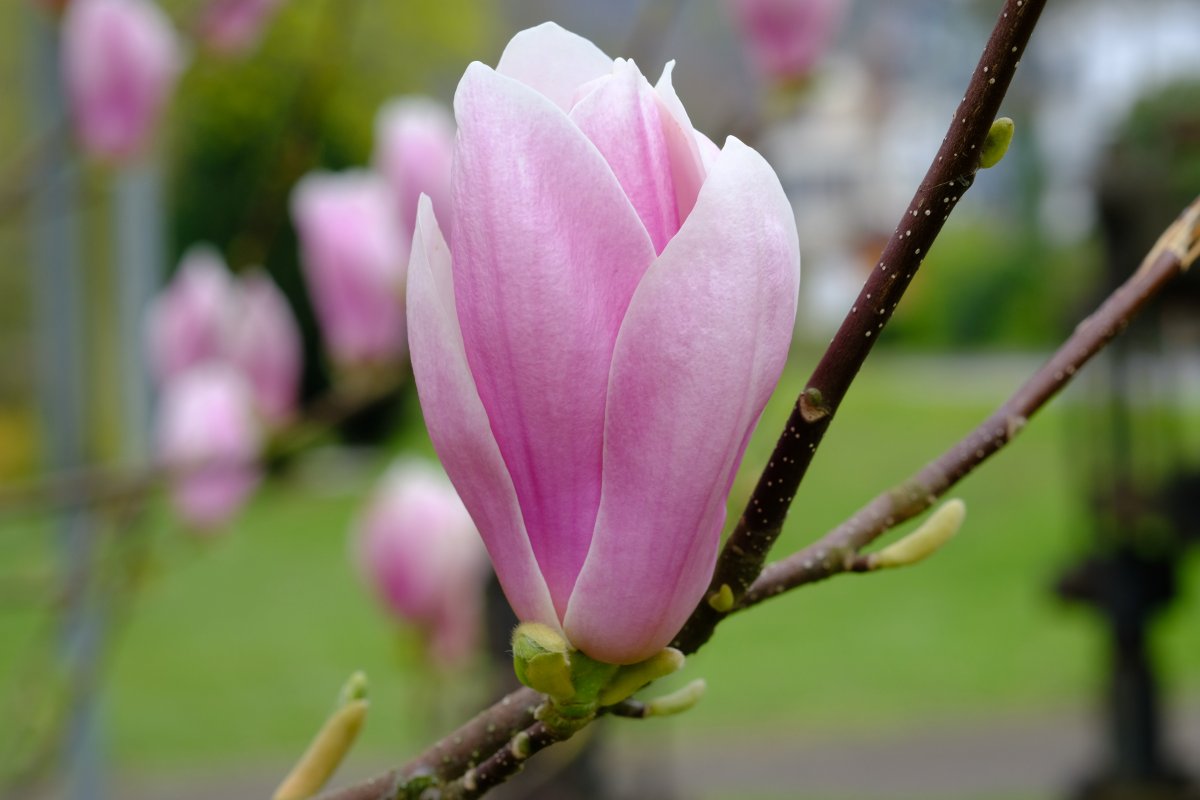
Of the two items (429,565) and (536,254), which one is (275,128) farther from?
(536,254)

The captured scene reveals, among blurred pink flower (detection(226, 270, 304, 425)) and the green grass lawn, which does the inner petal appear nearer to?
blurred pink flower (detection(226, 270, 304, 425))

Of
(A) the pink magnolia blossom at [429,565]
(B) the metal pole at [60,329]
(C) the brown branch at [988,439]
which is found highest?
(B) the metal pole at [60,329]

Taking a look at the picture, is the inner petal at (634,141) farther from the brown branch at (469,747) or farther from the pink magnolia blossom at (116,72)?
the pink magnolia blossom at (116,72)

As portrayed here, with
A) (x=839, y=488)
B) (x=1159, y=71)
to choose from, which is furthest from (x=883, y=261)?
(x=839, y=488)

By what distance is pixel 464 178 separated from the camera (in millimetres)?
272

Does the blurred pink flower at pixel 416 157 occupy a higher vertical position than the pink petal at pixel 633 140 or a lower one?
higher

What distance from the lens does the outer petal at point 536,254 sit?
27 cm

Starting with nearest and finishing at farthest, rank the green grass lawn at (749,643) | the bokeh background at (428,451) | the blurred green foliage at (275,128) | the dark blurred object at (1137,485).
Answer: the bokeh background at (428,451) → the dark blurred object at (1137,485) → the green grass lawn at (749,643) → the blurred green foliage at (275,128)

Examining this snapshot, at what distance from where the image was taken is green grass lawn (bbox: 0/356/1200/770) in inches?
161

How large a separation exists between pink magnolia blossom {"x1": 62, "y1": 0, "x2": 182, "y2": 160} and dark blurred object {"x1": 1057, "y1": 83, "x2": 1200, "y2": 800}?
4.60 ft

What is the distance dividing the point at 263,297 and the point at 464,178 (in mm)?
1076

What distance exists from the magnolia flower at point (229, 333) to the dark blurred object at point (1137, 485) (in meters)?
1.28

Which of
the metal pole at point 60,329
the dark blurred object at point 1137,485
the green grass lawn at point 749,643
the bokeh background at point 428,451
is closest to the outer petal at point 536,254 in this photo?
the bokeh background at point 428,451

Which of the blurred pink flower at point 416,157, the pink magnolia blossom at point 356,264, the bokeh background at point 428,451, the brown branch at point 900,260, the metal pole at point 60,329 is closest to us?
the brown branch at point 900,260
